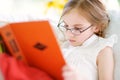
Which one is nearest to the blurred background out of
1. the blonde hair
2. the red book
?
the blonde hair

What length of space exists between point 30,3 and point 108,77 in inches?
35.8

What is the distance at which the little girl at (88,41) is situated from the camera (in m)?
1.11

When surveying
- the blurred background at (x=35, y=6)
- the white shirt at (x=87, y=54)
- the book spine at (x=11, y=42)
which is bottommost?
the white shirt at (x=87, y=54)

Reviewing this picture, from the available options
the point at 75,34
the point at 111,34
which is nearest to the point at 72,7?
the point at 75,34

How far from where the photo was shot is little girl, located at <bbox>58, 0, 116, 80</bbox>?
3.65ft

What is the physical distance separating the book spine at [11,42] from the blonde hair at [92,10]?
37 cm

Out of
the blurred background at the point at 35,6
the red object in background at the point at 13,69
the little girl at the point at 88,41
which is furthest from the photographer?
the blurred background at the point at 35,6

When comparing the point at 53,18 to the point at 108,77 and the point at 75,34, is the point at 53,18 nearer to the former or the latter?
the point at 75,34

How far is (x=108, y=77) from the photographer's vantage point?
1.08 metres

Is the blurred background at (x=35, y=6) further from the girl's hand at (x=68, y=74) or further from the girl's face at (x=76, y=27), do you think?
the girl's hand at (x=68, y=74)

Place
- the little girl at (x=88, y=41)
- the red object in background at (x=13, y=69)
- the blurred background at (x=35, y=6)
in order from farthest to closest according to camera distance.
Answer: the blurred background at (x=35, y=6), the little girl at (x=88, y=41), the red object in background at (x=13, y=69)

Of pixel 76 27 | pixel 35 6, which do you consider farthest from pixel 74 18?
pixel 35 6

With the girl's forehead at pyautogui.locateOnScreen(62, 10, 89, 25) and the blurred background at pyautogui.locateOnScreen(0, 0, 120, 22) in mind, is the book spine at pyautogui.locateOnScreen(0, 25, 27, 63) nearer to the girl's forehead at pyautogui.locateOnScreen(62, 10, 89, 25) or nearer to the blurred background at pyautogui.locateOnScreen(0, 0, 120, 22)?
the girl's forehead at pyautogui.locateOnScreen(62, 10, 89, 25)

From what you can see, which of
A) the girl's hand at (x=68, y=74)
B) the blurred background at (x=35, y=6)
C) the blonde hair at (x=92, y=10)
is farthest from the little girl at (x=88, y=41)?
the blurred background at (x=35, y=6)
